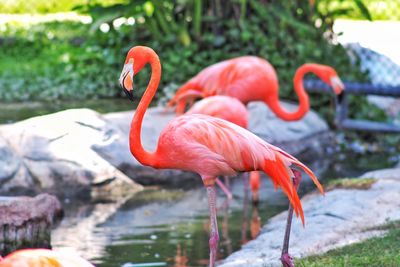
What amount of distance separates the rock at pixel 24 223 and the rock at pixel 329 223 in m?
1.22

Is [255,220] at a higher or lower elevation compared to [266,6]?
lower

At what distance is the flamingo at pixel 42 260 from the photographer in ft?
10.3

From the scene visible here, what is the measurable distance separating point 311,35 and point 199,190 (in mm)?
3311

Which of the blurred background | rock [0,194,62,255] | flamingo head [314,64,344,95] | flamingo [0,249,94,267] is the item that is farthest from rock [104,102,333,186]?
flamingo [0,249,94,267]

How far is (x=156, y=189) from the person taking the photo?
8.06 m

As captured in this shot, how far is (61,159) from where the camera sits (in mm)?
7648

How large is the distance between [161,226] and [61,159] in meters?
1.21

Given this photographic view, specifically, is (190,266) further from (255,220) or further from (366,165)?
(366,165)

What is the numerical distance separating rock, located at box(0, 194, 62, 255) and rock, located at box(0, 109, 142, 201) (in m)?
1.31

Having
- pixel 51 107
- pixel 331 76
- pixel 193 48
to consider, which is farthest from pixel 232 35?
pixel 331 76

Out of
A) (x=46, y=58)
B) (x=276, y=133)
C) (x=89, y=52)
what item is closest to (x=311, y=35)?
(x=276, y=133)

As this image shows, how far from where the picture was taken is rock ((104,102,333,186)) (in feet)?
26.3

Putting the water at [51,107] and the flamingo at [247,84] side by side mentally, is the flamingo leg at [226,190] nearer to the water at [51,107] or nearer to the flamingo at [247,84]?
the flamingo at [247,84]

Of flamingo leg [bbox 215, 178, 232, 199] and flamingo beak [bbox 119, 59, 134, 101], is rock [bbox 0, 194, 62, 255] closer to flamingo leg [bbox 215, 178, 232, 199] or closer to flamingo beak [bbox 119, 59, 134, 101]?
flamingo beak [bbox 119, 59, 134, 101]
